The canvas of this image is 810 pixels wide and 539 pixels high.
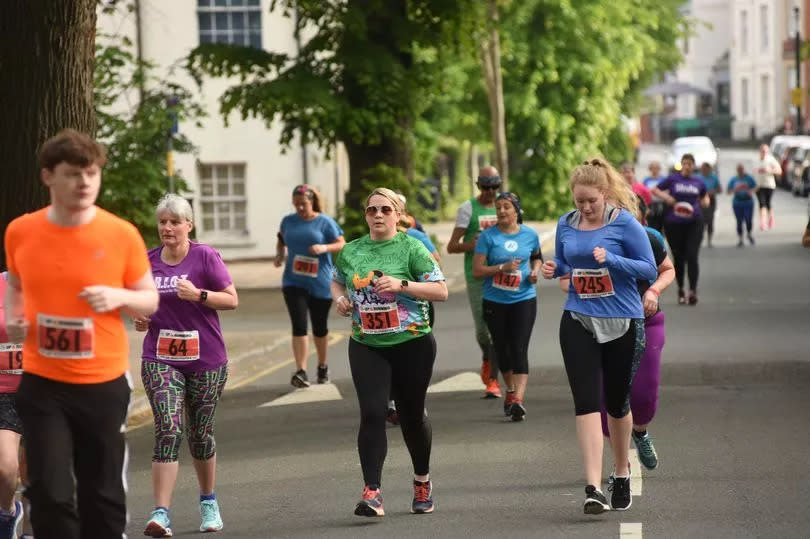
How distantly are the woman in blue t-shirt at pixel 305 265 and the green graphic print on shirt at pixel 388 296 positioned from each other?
587 cm

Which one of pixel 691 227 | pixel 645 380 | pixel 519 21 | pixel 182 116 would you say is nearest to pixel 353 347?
pixel 645 380

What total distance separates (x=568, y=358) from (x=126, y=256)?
10.2ft

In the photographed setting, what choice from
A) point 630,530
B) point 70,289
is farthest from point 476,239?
point 70,289

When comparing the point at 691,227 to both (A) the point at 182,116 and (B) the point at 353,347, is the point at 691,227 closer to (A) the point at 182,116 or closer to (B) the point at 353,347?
(A) the point at 182,116

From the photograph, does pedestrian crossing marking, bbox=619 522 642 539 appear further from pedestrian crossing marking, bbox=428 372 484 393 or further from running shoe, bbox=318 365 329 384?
running shoe, bbox=318 365 329 384

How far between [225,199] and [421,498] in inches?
1123

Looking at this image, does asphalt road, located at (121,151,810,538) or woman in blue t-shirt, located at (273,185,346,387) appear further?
woman in blue t-shirt, located at (273,185,346,387)

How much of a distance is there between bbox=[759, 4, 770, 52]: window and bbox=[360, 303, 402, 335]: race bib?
306ft

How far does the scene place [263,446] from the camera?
1212 centimetres

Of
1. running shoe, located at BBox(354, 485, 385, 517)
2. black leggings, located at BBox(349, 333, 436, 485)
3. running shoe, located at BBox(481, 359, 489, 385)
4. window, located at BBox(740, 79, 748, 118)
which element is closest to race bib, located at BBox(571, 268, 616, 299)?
black leggings, located at BBox(349, 333, 436, 485)

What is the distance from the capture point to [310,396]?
1491 centimetres

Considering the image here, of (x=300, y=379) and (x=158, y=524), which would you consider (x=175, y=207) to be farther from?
(x=300, y=379)

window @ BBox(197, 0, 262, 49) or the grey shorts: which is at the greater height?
window @ BBox(197, 0, 262, 49)

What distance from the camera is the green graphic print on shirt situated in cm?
898
